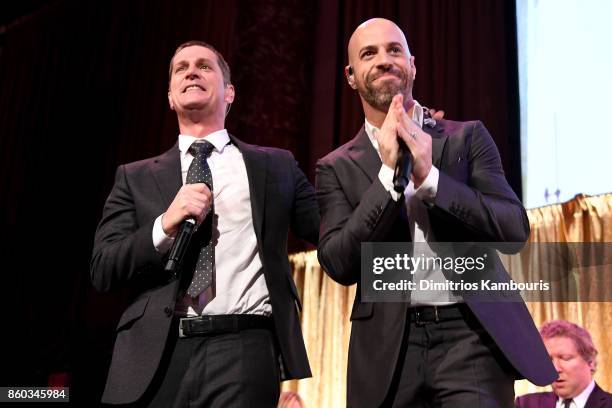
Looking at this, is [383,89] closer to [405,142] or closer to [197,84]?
[405,142]

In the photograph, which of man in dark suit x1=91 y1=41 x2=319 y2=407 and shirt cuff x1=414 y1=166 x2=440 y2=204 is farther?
man in dark suit x1=91 y1=41 x2=319 y2=407

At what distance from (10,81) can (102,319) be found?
321cm

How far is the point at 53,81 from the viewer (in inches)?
288

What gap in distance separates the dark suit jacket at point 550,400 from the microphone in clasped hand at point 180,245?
250 centimetres

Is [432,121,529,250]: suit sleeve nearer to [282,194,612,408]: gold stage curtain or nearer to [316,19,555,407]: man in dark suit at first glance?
[316,19,555,407]: man in dark suit

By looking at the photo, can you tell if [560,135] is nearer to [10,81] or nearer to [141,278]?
[141,278]

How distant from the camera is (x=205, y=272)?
6.37 feet

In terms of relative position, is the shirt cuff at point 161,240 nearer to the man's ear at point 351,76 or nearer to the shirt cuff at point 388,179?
the shirt cuff at point 388,179

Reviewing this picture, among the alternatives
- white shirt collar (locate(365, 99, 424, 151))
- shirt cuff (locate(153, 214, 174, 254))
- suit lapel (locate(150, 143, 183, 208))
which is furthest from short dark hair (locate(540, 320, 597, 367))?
shirt cuff (locate(153, 214, 174, 254))

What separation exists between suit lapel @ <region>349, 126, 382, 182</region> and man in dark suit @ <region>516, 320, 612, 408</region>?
6.90 feet

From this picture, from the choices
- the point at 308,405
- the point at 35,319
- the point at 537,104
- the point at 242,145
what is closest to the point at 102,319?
the point at 35,319

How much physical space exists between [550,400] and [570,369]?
8.5 inches

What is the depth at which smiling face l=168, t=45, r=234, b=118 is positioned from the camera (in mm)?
2271

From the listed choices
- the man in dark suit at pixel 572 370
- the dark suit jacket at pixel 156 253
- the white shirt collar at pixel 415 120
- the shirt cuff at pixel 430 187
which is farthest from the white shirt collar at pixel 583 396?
the shirt cuff at pixel 430 187
